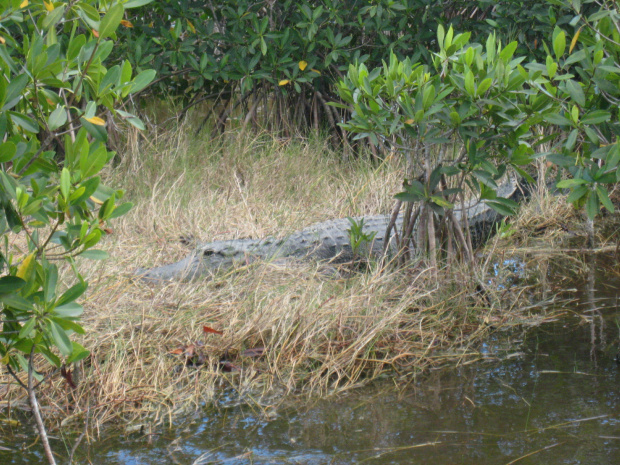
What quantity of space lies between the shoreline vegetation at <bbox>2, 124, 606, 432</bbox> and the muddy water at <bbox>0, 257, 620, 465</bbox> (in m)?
0.14

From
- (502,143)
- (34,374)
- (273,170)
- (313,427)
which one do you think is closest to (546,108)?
(502,143)

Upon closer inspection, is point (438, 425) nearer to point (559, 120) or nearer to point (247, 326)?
point (247, 326)

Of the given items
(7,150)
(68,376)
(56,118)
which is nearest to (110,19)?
(56,118)

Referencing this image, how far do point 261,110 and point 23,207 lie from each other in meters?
5.36

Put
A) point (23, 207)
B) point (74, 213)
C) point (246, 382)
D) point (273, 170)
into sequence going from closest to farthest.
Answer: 1. point (23, 207)
2. point (74, 213)
3. point (246, 382)
4. point (273, 170)

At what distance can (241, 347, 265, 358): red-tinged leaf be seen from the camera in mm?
2842

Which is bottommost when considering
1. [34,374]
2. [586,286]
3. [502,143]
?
[586,286]

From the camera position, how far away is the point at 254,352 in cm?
286

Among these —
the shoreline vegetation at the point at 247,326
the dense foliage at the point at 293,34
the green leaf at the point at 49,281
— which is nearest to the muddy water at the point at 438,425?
the shoreline vegetation at the point at 247,326

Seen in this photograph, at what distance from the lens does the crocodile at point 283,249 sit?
359cm

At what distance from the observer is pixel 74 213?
5.48 feet

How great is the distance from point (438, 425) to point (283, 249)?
5.67 ft

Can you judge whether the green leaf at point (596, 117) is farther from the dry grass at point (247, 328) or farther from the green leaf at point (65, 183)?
the green leaf at point (65, 183)

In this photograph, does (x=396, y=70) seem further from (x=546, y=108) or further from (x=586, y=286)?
(x=586, y=286)
